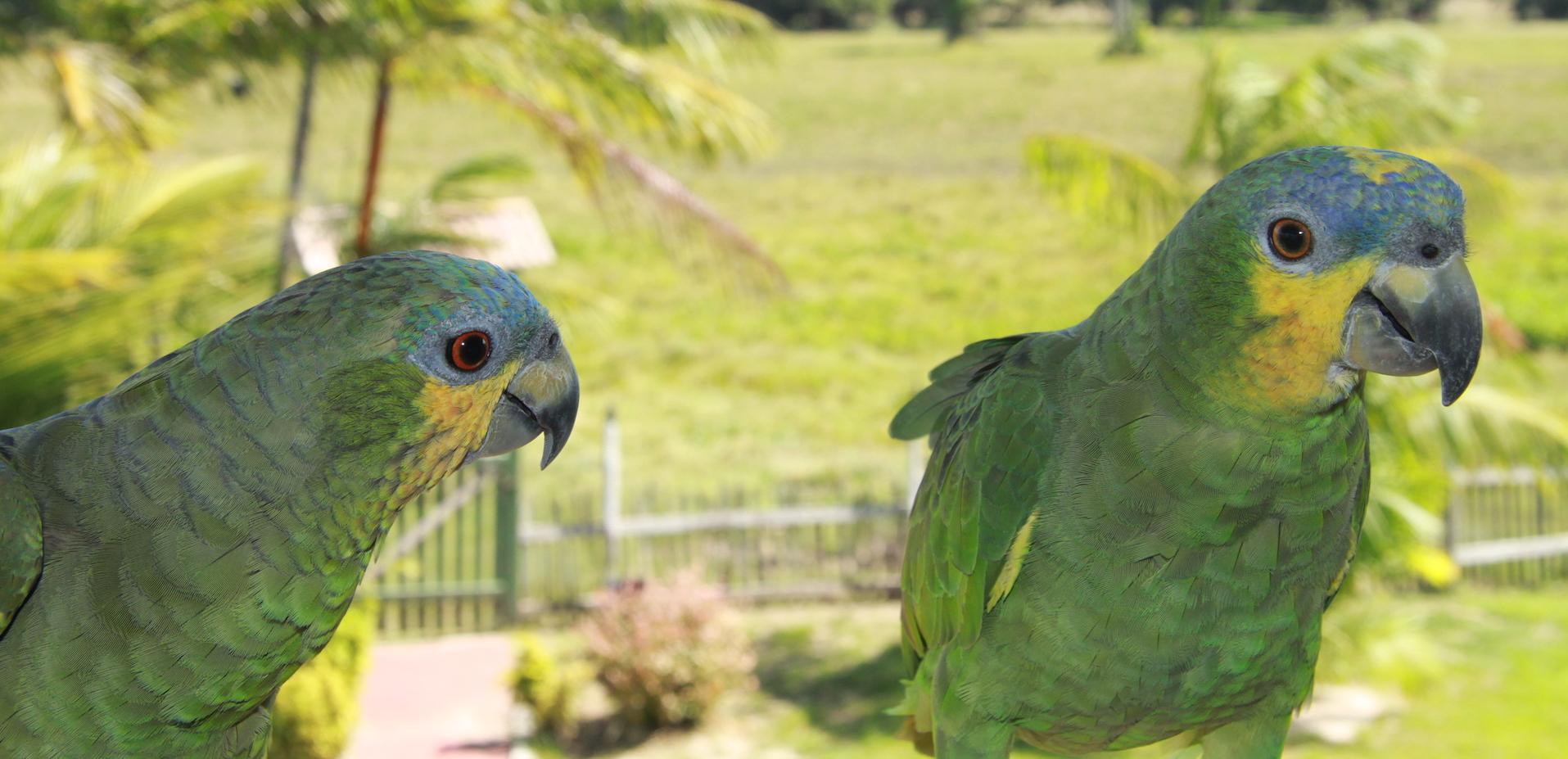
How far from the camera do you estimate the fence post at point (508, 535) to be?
35.1 feet

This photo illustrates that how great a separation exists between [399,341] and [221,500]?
1.05 ft

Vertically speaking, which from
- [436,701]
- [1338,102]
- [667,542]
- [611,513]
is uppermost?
[1338,102]

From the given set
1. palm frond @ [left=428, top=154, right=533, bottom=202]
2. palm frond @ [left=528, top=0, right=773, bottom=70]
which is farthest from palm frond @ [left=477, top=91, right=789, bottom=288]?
palm frond @ [left=528, top=0, right=773, bottom=70]

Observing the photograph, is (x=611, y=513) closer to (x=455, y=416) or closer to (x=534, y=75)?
(x=534, y=75)

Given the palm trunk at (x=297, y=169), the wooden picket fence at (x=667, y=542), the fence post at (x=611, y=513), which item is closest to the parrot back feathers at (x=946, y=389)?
the palm trunk at (x=297, y=169)

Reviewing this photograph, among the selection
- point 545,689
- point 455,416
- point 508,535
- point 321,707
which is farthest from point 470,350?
point 508,535

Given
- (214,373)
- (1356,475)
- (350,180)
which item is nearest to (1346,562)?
(1356,475)

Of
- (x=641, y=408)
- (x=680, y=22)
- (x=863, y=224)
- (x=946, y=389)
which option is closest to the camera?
(x=946, y=389)

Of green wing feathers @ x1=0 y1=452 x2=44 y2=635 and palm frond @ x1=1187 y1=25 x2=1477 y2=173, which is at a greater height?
palm frond @ x1=1187 y1=25 x2=1477 y2=173

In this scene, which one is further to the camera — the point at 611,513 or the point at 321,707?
the point at 611,513

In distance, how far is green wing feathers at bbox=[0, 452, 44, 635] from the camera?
5.41ft

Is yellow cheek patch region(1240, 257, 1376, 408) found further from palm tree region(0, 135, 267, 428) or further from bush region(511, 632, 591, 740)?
bush region(511, 632, 591, 740)

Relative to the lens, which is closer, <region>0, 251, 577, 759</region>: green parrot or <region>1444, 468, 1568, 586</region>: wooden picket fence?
<region>0, 251, 577, 759</region>: green parrot

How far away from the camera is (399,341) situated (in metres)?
1.68
